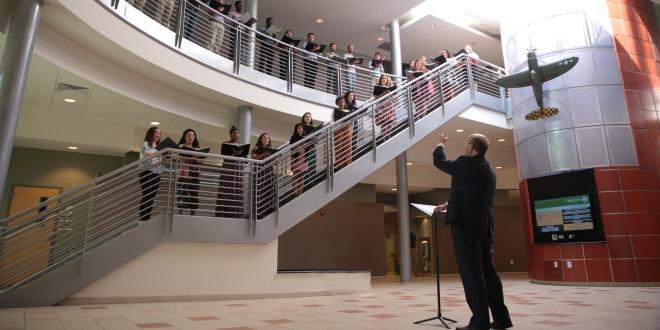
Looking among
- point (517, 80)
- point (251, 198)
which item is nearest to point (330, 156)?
point (251, 198)

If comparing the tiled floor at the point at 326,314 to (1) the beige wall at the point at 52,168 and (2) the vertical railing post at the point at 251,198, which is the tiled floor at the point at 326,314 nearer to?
(2) the vertical railing post at the point at 251,198

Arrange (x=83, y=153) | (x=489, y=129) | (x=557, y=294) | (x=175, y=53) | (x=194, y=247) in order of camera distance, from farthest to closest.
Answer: (x=489, y=129) < (x=83, y=153) < (x=175, y=53) < (x=557, y=294) < (x=194, y=247)

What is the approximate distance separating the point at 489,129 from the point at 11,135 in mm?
9714

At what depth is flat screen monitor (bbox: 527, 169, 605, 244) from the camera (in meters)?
8.15

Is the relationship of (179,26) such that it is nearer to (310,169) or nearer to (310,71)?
(310,169)

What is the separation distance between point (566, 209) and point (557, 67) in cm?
280

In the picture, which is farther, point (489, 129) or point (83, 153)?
point (489, 129)

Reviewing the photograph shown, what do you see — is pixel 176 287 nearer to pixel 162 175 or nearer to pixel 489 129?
pixel 162 175

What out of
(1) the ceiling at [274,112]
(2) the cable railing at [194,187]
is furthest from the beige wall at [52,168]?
(2) the cable railing at [194,187]

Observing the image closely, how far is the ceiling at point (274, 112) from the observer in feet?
A: 25.5

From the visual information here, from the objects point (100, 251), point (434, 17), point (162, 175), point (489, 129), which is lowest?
point (100, 251)

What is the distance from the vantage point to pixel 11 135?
4.80 meters

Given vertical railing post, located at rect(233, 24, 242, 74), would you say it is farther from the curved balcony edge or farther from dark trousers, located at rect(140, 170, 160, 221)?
dark trousers, located at rect(140, 170, 160, 221)

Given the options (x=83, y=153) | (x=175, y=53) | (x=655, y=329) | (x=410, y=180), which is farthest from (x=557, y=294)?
(x=83, y=153)
